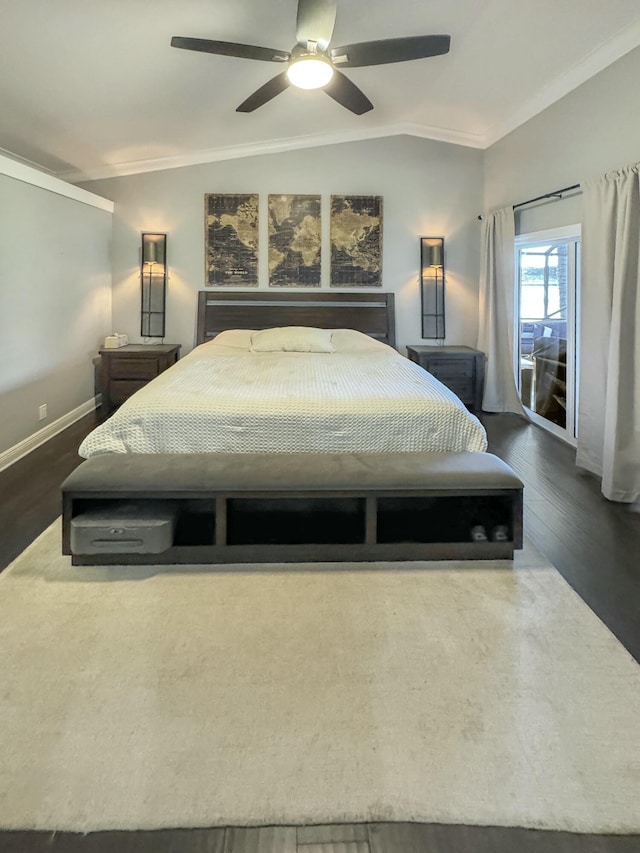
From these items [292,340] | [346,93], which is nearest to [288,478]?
[346,93]

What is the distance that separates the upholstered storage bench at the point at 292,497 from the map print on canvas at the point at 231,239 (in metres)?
3.33

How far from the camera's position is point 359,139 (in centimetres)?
535

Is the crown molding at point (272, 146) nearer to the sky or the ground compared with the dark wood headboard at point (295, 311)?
nearer to the sky

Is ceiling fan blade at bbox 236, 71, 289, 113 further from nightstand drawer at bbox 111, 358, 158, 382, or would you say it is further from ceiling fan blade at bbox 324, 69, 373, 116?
nightstand drawer at bbox 111, 358, 158, 382

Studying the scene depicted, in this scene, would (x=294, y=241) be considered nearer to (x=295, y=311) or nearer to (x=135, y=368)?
(x=295, y=311)

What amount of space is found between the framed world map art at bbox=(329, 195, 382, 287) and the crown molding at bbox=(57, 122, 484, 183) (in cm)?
54

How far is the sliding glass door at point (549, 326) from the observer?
4164 millimetres

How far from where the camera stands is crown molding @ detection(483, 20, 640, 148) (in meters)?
3.18

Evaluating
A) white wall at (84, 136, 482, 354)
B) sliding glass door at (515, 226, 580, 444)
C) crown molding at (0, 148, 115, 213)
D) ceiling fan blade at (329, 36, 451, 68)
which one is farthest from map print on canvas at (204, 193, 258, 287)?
ceiling fan blade at (329, 36, 451, 68)

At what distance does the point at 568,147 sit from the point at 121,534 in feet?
12.8

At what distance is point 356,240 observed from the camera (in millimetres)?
5438

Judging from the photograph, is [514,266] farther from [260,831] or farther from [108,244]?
[260,831]

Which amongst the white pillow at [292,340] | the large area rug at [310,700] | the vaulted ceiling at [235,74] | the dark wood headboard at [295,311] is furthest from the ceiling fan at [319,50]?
the dark wood headboard at [295,311]

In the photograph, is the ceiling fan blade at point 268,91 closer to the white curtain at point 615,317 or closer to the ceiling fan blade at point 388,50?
the ceiling fan blade at point 388,50
